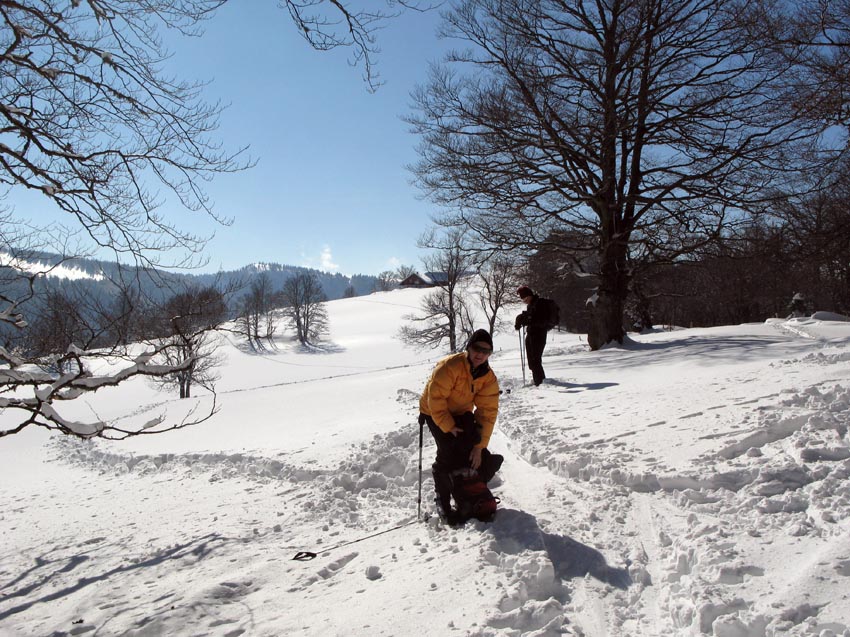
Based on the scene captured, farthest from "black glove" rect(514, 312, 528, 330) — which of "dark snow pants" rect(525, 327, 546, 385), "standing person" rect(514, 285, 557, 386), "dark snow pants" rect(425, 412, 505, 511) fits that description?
"dark snow pants" rect(425, 412, 505, 511)

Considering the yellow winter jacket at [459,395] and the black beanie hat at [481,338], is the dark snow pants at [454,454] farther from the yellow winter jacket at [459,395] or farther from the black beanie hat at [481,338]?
the black beanie hat at [481,338]

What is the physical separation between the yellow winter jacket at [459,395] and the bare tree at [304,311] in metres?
56.8

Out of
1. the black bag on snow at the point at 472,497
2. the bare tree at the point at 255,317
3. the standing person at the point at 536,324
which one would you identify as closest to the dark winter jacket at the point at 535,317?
the standing person at the point at 536,324

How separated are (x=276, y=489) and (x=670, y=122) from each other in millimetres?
12057

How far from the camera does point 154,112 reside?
4.95 metres

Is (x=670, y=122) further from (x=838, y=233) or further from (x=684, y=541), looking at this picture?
(x=684, y=541)

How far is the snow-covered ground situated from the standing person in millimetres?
769

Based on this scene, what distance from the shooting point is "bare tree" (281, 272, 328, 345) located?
202 ft

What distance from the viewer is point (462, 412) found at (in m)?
4.48

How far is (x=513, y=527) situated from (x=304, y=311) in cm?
6117

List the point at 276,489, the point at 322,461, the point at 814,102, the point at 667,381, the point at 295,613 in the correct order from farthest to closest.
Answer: the point at 814,102, the point at 667,381, the point at 322,461, the point at 276,489, the point at 295,613

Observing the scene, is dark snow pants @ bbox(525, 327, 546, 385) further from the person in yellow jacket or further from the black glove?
the person in yellow jacket

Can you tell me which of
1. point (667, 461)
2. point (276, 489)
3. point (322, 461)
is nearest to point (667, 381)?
point (667, 461)

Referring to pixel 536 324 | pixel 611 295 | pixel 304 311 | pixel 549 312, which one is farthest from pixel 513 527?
pixel 304 311
